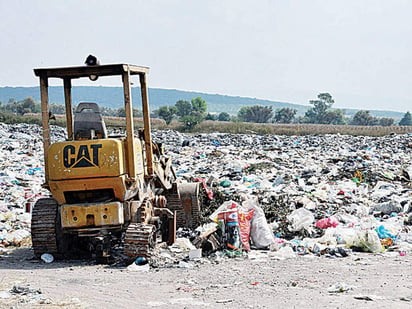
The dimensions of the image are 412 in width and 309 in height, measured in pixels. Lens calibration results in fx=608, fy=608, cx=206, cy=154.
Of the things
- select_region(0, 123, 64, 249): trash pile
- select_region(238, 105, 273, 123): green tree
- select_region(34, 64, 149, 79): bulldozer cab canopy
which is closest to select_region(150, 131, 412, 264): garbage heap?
select_region(34, 64, 149, 79): bulldozer cab canopy

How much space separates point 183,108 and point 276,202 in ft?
242

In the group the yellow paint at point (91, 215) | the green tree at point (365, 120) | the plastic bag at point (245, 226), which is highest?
the yellow paint at point (91, 215)

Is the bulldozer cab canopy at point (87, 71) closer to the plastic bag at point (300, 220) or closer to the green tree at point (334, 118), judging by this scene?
the plastic bag at point (300, 220)

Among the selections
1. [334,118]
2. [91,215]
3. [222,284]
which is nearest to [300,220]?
[222,284]

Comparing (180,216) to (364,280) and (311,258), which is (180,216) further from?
(364,280)

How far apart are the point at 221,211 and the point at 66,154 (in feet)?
6.43

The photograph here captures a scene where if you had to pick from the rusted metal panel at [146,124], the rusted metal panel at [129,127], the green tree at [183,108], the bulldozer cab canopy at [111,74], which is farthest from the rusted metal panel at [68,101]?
the green tree at [183,108]

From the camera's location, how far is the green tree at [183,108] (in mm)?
80775

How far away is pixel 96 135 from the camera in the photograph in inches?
→ 248

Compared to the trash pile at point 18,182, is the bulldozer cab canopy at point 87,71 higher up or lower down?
higher up

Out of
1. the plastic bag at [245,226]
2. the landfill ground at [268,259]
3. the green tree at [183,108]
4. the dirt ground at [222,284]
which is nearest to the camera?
the dirt ground at [222,284]

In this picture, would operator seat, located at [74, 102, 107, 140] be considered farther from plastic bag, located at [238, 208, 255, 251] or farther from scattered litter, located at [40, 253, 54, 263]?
plastic bag, located at [238, 208, 255, 251]

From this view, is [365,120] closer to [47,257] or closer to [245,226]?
[245,226]

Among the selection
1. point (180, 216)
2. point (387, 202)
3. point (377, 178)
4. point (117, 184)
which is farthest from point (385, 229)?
point (377, 178)
